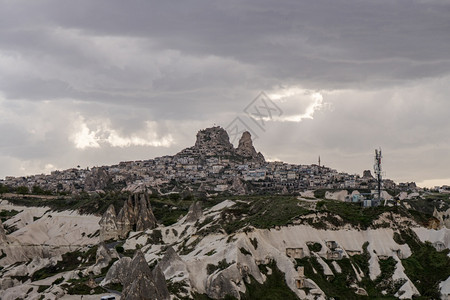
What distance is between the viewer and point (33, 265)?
128 metres

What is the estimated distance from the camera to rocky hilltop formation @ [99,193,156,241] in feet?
481

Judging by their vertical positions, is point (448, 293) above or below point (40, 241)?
below

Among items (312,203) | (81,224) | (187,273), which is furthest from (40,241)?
(187,273)

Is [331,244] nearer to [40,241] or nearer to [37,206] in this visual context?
[40,241]

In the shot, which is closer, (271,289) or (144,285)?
(144,285)

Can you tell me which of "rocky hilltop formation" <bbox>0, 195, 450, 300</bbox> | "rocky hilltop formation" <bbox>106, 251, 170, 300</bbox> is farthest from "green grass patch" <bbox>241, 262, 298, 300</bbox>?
"rocky hilltop formation" <bbox>106, 251, 170, 300</bbox>

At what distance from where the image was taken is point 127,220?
492ft

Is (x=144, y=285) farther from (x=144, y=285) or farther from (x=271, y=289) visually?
(x=271, y=289)

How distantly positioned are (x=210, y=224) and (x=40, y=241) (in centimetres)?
5971

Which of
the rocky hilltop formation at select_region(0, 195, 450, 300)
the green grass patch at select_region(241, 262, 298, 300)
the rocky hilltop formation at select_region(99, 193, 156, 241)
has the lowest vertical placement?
the green grass patch at select_region(241, 262, 298, 300)

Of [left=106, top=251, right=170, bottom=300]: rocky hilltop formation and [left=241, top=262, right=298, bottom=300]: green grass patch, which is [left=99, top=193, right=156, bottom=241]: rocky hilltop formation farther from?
[left=106, top=251, right=170, bottom=300]: rocky hilltop formation

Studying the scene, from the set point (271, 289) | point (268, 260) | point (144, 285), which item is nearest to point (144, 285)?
point (144, 285)

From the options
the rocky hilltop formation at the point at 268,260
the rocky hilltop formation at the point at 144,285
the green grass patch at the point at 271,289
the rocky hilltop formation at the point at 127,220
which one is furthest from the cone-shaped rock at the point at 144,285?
the rocky hilltop formation at the point at 127,220

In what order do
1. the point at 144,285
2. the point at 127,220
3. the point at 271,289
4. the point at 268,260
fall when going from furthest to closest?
the point at 127,220 < the point at 268,260 < the point at 271,289 < the point at 144,285
